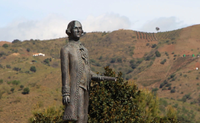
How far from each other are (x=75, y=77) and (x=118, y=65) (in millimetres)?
116696

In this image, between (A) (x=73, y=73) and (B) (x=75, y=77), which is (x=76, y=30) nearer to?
(A) (x=73, y=73)

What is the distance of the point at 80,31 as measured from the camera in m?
9.23

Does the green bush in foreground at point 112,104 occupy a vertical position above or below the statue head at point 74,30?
below

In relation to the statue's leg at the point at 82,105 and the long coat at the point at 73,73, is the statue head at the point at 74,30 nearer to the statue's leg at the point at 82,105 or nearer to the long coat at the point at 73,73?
the long coat at the point at 73,73

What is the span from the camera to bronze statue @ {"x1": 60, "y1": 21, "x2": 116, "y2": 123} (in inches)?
339

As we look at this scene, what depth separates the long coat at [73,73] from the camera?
8609mm

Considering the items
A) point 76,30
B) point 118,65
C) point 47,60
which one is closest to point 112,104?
point 76,30

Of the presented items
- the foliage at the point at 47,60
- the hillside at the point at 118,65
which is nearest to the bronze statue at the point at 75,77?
the hillside at the point at 118,65

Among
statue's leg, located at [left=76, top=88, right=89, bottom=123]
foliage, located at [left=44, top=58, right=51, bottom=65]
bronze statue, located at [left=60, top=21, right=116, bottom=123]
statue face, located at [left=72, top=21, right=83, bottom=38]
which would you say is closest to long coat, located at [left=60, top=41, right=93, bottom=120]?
bronze statue, located at [left=60, top=21, right=116, bottom=123]

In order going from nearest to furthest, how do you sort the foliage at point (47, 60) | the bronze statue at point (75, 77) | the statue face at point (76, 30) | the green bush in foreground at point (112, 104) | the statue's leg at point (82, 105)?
1. the bronze statue at point (75, 77)
2. the statue's leg at point (82, 105)
3. the statue face at point (76, 30)
4. the green bush in foreground at point (112, 104)
5. the foliage at point (47, 60)

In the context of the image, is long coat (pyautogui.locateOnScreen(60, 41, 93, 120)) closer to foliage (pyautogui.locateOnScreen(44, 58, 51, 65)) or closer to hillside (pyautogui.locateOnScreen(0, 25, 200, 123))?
hillside (pyautogui.locateOnScreen(0, 25, 200, 123))

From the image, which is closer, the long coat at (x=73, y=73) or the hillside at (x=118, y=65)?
the long coat at (x=73, y=73)

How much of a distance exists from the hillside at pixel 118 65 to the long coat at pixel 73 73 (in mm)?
Answer: 40915

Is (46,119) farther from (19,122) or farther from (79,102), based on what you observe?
(19,122)
